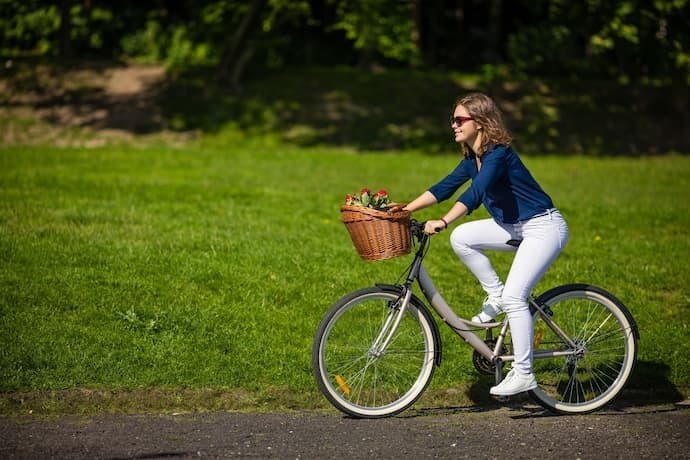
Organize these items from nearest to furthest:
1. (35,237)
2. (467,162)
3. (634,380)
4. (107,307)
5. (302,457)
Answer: (302,457), (467,162), (634,380), (107,307), (35,237)

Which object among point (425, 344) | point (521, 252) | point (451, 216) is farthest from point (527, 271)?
point (425, 344)

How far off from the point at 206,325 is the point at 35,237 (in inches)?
121

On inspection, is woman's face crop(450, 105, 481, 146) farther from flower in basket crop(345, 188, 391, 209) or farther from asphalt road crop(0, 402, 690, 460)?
asphalt road crop(0, 402, 690, 460)

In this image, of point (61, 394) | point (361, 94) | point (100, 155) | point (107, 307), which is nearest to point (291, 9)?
point (361, 94)

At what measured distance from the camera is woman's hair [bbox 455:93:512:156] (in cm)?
601

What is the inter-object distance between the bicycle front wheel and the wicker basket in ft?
1.35

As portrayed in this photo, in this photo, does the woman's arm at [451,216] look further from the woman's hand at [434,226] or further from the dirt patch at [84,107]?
the dirt patch at [84,107]

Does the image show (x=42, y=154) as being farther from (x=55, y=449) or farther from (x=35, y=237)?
(x=55, y=449)

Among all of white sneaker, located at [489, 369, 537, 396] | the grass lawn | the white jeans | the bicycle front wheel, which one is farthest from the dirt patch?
white sneaker, located at [489, 369, 537, 396]

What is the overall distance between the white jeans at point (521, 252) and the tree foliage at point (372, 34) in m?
17.5

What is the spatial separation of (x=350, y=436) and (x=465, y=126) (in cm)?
197

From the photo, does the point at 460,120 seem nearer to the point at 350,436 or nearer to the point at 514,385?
the point at 514,385

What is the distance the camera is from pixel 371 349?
20.6 feet

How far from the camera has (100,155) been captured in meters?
18.4
